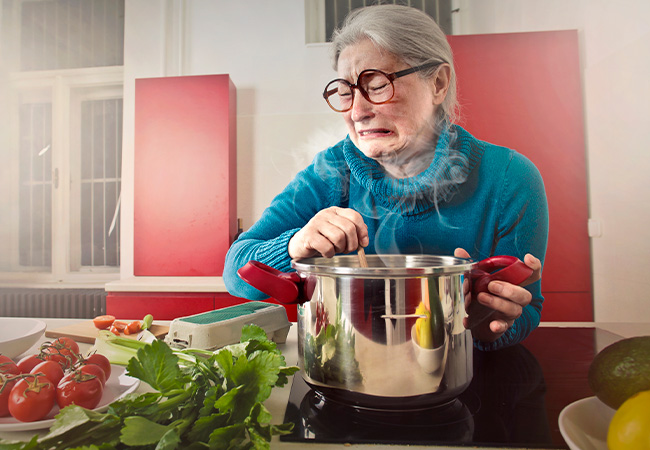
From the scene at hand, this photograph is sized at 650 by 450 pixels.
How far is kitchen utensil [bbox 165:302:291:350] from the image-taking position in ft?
2.00

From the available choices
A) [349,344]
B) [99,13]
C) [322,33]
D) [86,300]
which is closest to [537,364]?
[349,344]

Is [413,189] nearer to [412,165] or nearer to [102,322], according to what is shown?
[412,165]

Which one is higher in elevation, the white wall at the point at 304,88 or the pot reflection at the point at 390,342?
the white wall at the point at 304,88

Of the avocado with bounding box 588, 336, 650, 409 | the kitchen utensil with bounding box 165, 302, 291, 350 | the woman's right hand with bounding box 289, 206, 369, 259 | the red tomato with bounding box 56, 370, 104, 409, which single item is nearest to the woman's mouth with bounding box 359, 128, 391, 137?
the woman's right hand with bounding box 289, 206, 369, 259

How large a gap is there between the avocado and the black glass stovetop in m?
0.06

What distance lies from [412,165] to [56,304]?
1.05 metres

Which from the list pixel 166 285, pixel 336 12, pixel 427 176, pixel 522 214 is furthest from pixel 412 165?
pixel 166 285

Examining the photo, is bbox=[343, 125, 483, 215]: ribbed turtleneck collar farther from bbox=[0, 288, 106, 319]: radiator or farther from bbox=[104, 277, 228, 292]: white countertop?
bbox=[0, 288, 106, 319]: radiator

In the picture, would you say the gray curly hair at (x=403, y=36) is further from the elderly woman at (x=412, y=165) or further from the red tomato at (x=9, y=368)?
the red tomato at (x=9, y=368)

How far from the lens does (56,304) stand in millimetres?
1071

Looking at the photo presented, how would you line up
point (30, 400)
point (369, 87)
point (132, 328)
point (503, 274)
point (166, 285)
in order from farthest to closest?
1. point (166, 285)
2. point (369, 87)
3. point (132, 328)
4. point (503, 274)
5. point (30, 400)

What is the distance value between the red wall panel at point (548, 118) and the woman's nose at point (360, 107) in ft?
0.88

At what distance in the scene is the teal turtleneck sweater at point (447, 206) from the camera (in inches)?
37.2

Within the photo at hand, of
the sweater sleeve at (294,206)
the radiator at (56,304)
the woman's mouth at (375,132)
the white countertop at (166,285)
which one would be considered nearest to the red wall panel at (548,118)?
the woman's mouth at (375,132)
